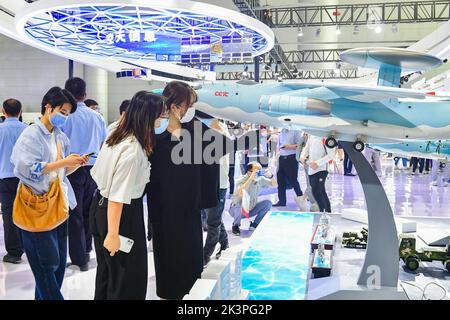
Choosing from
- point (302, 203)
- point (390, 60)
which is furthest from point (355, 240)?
point (302, 203)

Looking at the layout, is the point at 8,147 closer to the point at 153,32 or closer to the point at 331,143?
the point at 331,143

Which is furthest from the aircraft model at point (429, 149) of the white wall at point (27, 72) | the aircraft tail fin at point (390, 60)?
the white wall at point (27, 72)

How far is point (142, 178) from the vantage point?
231cm

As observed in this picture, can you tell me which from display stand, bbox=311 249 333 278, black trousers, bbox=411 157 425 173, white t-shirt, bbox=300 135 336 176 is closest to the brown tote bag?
display stand, bbox=311 249 333 278

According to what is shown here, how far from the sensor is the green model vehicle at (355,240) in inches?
197

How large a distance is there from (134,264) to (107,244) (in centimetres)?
20

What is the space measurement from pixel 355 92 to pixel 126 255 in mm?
2453

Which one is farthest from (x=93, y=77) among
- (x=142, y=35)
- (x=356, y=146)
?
(x=356, y=146)

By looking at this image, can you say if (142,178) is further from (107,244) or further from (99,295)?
(99,295)

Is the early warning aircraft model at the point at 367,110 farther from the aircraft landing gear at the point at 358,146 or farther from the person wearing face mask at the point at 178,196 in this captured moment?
the person wearing face mask at the point at 178,196

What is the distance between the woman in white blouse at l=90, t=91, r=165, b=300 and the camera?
7.29 feet

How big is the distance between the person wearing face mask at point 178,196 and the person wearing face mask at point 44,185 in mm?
719

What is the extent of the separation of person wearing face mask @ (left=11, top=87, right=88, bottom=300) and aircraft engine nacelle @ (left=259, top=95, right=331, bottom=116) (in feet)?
5.88

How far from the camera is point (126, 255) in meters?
2.31
